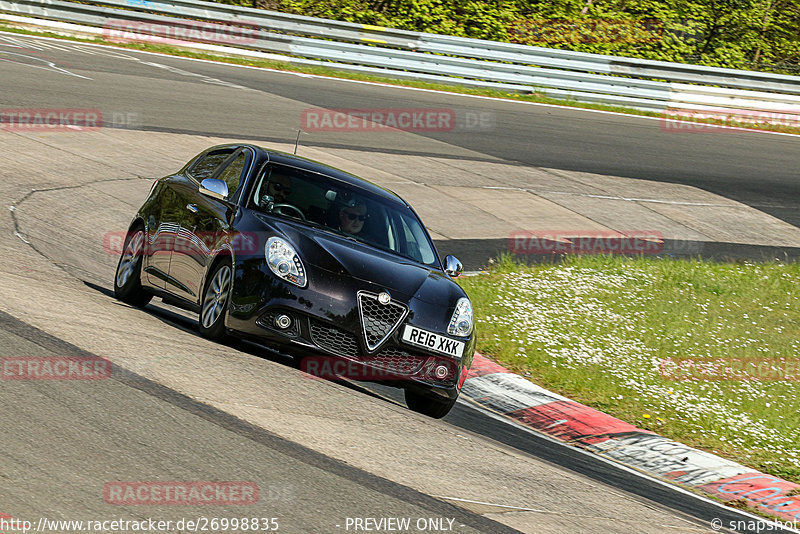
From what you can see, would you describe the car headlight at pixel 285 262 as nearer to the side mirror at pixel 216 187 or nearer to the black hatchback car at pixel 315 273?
the black hatchback car at pixel 315 273

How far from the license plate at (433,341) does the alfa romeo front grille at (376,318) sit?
11 cm

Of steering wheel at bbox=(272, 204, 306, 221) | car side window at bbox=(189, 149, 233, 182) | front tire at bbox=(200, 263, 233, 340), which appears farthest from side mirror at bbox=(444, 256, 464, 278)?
car side window at bbox=(189, 149, 233, 182)

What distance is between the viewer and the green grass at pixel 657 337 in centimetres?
841

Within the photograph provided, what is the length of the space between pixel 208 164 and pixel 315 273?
95.1 inches

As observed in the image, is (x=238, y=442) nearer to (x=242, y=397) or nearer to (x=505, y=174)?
(x=242, y=397)

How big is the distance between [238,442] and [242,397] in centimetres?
78

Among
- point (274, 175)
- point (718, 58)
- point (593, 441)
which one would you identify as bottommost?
point (593, 441)

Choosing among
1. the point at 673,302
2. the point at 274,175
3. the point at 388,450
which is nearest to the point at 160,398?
the point at 388,450

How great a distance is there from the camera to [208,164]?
29.2ft

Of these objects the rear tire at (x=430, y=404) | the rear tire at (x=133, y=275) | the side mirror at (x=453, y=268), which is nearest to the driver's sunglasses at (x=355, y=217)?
the side mirror at (x=453, y=268)

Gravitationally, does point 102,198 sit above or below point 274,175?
below

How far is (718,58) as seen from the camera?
31.6 meters

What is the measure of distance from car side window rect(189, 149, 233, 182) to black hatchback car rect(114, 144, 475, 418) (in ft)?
0.14

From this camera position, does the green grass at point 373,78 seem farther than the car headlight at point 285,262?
Yes
